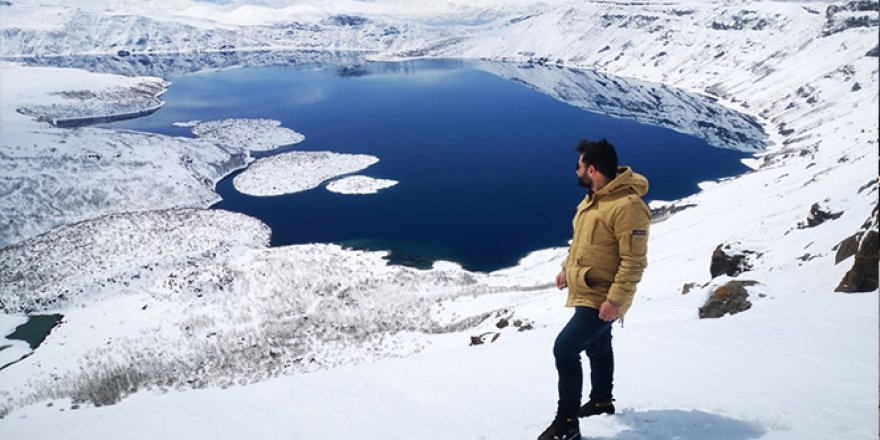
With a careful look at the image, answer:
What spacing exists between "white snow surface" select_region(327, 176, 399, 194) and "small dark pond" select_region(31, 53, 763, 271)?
1.54 metres

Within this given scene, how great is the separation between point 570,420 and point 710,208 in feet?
155

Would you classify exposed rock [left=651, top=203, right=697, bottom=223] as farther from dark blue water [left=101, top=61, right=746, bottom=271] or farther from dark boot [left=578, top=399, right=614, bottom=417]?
dark boot [left=578, top=399, right=614, bottom=417]

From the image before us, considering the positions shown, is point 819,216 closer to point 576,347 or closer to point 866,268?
point 866,268

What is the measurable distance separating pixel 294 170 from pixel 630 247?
270ft

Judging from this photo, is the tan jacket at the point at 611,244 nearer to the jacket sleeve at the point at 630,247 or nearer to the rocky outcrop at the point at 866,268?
the jacket sleeve at the point at 630,247

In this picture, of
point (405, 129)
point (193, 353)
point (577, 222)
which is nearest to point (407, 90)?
point (405, 129)

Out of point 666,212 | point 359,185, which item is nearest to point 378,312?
point 666,212

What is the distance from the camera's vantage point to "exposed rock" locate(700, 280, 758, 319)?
12352mm

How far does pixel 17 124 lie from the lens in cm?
8019

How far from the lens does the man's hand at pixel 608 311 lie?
16.3 ft

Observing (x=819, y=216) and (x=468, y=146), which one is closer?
(x=819, y=216)

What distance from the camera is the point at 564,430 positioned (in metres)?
5.56

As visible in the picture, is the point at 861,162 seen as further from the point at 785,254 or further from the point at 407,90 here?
the point at 407,90

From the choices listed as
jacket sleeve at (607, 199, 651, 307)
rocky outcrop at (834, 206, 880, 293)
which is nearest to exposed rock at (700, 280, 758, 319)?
rocky outcrop at (834, 206, 880, 293)
